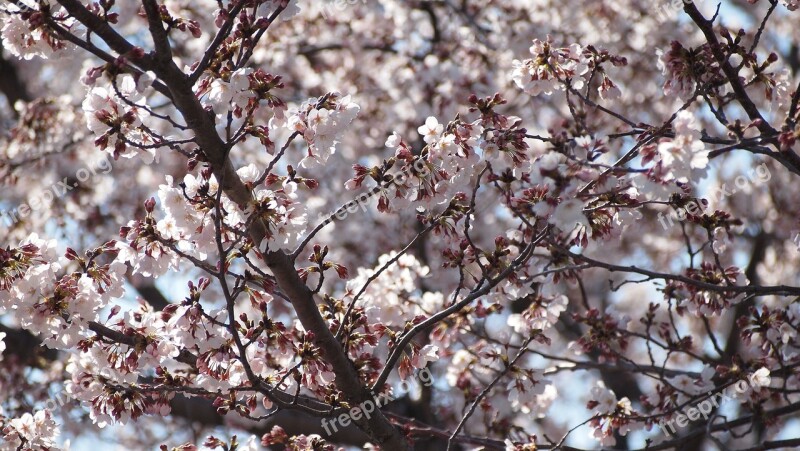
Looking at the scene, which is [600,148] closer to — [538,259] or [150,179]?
[538,259]

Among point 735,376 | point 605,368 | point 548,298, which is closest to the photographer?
point 735,376

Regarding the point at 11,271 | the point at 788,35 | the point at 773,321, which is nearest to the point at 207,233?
the point at 11,271

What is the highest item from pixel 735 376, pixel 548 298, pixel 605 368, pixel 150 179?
pixel 150 179

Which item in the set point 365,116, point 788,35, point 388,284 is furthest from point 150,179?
point 788,35

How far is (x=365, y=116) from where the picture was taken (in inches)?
341

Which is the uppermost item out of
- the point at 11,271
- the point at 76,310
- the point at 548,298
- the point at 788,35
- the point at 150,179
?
the point at 150,179

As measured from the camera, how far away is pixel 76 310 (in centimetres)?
304

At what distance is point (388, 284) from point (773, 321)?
6.56ft

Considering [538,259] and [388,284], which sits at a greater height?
[388,284]

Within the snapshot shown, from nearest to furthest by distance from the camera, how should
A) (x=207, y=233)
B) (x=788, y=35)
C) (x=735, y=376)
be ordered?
(x=207, y=233) → (x=735, y=376) → (x=788, y=35)

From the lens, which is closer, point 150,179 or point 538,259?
point 538,259

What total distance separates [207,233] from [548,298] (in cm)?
187

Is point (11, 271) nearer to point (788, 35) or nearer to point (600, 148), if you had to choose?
point (600, 148)

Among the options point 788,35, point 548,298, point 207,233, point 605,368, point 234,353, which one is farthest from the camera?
point 788,35
